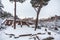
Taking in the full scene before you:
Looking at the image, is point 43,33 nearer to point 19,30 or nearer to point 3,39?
point 19,30

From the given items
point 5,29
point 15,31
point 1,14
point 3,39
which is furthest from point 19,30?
point 1,14

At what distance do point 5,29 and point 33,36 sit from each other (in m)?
6.79

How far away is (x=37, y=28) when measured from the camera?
34.6 m

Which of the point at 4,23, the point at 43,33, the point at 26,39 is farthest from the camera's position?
the point at 4,23

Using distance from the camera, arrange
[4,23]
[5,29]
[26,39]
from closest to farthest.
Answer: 1. [26,39]
2. [5,29]
3. [4,23]

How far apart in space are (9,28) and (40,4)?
7.76 metres

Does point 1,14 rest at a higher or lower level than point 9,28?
higher

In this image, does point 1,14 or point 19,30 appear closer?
point 19,30

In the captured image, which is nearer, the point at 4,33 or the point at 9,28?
the point at 4,33

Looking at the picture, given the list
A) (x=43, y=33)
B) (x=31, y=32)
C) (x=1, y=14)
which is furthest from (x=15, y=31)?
(x=1, y=14)

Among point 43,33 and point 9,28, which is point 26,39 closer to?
point 43,33

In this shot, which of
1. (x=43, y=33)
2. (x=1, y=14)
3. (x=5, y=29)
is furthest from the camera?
(x=1, y=14)

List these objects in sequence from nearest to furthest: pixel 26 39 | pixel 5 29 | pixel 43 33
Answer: pixel 26 39 → pixel 43 33 → pixel 5 29

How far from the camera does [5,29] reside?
33688 millimetres
